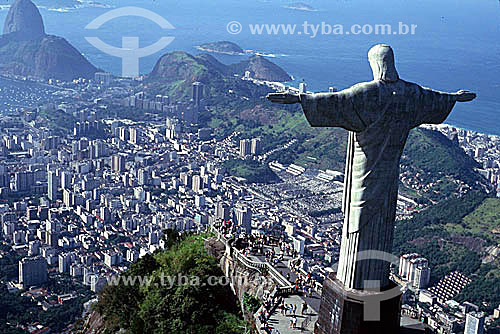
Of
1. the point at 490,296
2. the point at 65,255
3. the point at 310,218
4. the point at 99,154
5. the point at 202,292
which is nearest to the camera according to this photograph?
the point at 202,292

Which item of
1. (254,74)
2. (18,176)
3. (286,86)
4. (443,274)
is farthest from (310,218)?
(254,74)

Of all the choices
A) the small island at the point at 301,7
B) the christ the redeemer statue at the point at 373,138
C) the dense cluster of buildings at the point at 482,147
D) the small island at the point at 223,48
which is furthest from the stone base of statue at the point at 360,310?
the small island at the point at 301,7

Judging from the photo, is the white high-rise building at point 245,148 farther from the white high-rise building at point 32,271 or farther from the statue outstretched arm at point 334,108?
the statue outstretched arm at point 334,108

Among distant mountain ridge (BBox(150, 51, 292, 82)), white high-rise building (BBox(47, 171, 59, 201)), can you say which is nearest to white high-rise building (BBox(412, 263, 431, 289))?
white high-rise building (BBox(47, 171, 59, 201))

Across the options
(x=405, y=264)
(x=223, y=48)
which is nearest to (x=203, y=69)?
(x=223, y=48)

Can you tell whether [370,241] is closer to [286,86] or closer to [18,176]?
[18,176]

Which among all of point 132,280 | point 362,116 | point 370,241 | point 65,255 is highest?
point 362,116

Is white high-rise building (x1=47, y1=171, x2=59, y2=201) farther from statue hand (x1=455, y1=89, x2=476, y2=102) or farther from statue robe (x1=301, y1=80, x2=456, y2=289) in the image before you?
statue hand (x1=455, y1=89, x2=476, y2=102)
